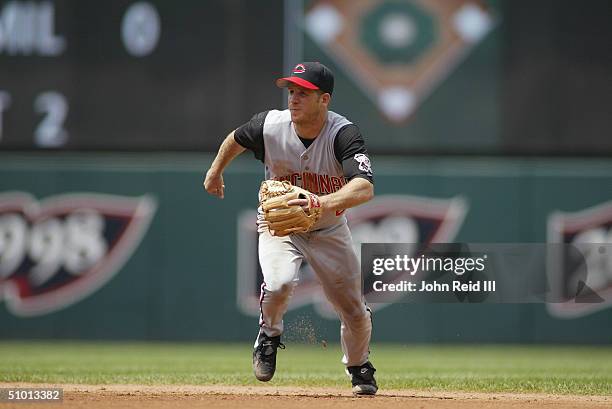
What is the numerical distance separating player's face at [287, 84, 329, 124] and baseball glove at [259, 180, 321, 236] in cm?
31

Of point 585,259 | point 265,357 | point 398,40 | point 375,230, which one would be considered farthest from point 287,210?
point 585,259

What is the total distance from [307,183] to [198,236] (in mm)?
4298

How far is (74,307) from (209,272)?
1082 millimetres

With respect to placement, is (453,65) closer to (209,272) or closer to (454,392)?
(209,272)

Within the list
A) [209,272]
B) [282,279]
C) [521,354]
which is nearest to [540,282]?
[521,354]

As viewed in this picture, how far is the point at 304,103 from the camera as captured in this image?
4.89 meters

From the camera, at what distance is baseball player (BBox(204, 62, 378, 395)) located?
16.0 feet

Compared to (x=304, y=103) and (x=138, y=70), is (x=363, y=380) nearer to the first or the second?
(x=304, y=103)

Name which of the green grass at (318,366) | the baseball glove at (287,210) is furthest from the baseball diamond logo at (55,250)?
the baseball glove at (287,210)

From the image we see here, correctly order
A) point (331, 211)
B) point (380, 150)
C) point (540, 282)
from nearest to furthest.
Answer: point (331, 211) < point (540, 282) < point (380, 150)

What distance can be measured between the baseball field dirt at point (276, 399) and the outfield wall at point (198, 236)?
3.30 metres

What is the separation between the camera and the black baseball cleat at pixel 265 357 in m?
4.93

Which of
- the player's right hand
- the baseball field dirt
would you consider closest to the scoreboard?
the baseball field dirt

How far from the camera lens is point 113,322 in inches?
356
